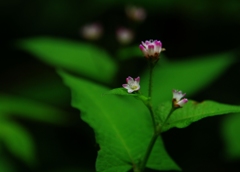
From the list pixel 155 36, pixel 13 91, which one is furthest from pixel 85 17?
pixel 13 91

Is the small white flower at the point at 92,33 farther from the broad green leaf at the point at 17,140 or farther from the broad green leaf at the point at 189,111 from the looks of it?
the broad green leaf at the point at 189,111

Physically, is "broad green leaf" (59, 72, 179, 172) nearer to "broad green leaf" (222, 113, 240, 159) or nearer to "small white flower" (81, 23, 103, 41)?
"broad green leaf" (222, 113, 240, 159)

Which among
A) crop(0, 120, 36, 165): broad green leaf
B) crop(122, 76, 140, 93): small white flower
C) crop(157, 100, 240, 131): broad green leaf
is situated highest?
crop(0, 120, 36, 165): broad green leaf

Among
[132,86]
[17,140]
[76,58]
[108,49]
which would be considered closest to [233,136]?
[76,58]

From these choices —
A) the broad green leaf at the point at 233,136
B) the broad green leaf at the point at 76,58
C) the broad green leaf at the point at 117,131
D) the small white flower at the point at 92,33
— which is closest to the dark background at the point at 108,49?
the small white flower at the point at 92,33

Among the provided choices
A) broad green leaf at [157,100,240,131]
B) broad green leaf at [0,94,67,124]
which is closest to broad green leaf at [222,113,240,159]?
broad green leaf at [0,94,67,124]

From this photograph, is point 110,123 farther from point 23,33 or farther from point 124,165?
point 23,33
